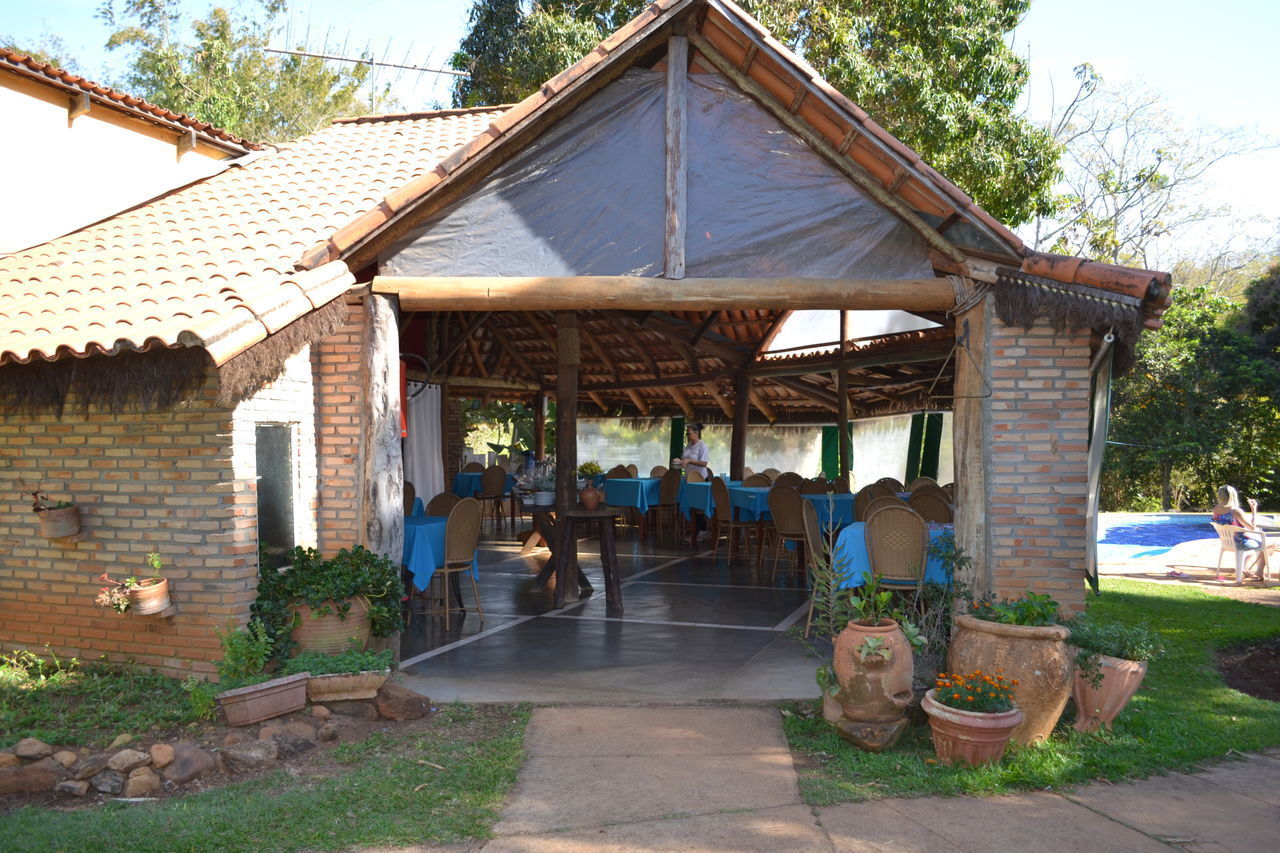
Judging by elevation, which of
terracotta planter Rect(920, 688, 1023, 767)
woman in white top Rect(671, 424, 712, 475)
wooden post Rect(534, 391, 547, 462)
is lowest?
terracotta planter Rect(920, 688, 1023, 767)

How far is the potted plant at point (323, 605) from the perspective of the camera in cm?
561

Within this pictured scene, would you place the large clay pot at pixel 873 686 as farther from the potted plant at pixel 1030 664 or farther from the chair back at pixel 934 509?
the chair back at pixel 934 509

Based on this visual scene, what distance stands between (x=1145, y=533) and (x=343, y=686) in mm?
13438

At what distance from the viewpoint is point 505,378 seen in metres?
15.2

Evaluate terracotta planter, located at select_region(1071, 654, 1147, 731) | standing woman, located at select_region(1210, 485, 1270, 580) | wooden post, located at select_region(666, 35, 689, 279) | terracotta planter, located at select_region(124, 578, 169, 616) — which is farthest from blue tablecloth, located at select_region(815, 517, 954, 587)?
standing woman, located at select_region(1210, 485, 1270, 580)

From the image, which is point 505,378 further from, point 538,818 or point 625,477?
point 538,818

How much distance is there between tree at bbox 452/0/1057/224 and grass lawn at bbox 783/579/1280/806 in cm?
924

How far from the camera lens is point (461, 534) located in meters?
7.66

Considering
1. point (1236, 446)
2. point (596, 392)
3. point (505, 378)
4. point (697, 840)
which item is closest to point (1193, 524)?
point (1236, 446)

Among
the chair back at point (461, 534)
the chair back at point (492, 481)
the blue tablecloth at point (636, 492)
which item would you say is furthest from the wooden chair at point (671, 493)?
the chair back at point (461, 534)

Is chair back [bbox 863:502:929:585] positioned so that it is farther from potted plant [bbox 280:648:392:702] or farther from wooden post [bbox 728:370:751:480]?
wooden post [bbox 728:370:751:480]

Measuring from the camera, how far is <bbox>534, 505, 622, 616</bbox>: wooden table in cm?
819

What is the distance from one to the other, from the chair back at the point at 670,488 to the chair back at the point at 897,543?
6485 millimetres

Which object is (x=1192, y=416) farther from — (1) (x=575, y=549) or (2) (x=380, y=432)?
(2) (x=380, y=432)
